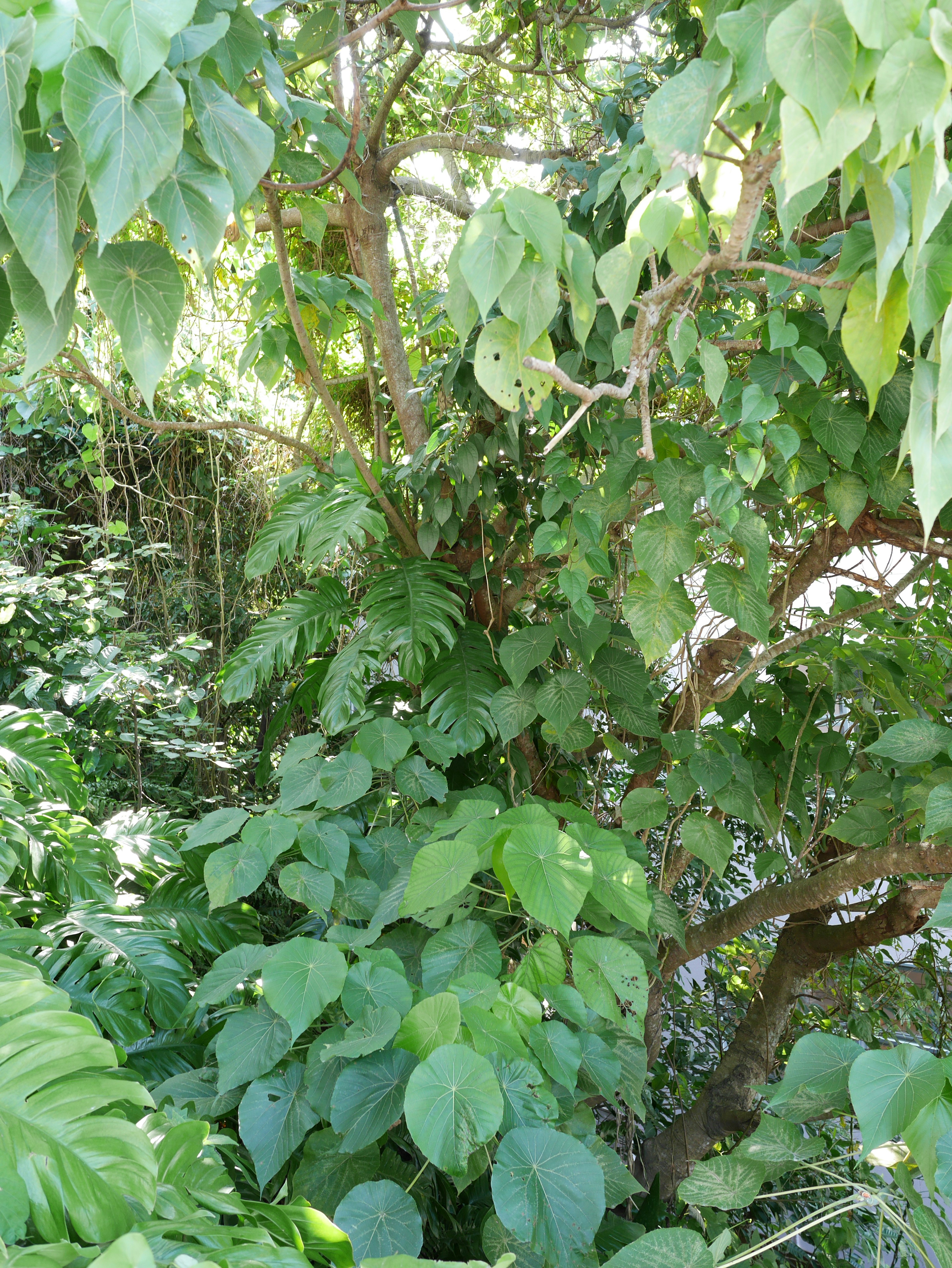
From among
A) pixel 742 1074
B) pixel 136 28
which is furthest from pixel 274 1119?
pixel 742 1074

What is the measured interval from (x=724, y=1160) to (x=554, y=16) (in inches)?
91.3

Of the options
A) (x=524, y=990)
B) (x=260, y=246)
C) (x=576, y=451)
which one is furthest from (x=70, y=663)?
(x=524, y=990)

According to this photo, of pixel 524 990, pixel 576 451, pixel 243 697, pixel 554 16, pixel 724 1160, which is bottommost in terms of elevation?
pixel 724 1160

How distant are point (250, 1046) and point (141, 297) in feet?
3.20

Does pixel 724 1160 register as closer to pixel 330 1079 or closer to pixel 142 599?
pixel 330 1079

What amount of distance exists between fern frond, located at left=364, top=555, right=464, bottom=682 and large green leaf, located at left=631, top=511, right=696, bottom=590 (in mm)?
538

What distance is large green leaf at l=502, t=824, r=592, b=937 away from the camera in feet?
3.59

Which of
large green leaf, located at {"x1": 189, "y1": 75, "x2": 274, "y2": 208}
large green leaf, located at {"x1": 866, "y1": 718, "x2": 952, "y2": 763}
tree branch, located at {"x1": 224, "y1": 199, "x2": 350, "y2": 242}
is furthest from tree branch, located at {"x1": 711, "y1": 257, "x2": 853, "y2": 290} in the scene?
tree branch, located at {"x1": 224, "y1": 199, "x2": 350, "y2": 242}

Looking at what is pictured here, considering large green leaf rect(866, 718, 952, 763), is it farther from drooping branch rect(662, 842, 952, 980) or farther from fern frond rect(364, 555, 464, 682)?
fern frond rect(364, 555, 464, 682)

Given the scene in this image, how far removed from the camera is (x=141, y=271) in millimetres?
646

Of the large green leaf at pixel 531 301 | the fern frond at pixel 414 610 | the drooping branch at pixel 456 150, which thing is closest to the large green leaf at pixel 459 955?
the fern frond at pixel 414 610

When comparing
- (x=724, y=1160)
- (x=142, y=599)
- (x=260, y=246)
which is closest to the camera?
(x=724, y=1160)

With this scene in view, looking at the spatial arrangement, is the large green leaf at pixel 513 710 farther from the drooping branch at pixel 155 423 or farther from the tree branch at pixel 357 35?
the tree branch at pixel 357 35

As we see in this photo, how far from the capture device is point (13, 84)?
0.56 m
